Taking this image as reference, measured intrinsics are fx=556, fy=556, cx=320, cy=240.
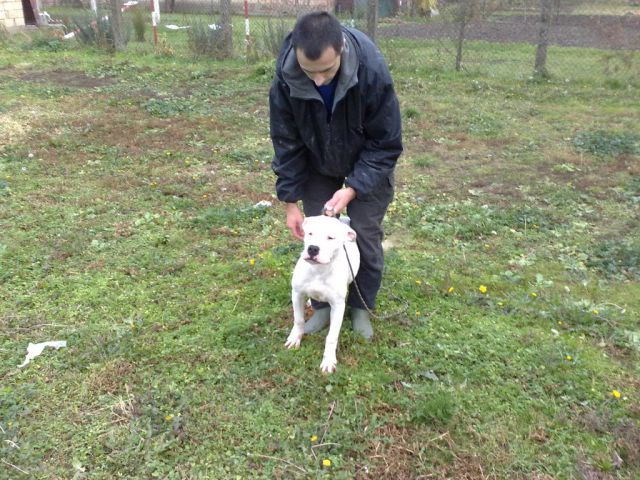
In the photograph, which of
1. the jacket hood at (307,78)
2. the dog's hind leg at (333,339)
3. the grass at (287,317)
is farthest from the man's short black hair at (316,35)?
the grass at (287,317)

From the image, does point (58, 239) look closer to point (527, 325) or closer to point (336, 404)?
point (336, 404)

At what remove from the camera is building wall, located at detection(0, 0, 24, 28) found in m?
15.7

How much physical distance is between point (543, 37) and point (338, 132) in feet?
26.1

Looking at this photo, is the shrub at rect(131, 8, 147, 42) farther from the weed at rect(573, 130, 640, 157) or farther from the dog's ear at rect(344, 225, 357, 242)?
the dog's ear at rect(344, 225, 357, 242)

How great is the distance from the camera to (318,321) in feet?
11.2

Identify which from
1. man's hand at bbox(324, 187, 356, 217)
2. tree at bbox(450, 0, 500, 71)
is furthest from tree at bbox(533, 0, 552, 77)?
man's hand at bbox(324, 187, 356, 217)

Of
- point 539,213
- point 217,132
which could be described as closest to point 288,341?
point 539,213

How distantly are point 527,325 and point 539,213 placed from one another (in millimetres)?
1904

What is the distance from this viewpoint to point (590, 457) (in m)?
2.52

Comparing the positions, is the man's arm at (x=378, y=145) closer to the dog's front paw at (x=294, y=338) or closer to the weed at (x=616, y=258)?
the dog's front paw at (x=294, y=338)

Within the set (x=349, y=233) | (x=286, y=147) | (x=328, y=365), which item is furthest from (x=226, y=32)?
(x=328, y=365)

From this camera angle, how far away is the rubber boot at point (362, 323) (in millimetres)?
3312

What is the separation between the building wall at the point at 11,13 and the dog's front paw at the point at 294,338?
16281mm

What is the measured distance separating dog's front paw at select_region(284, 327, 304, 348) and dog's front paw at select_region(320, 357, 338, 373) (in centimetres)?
23
